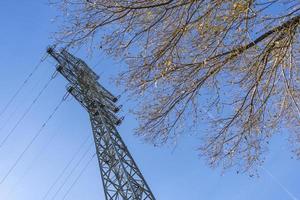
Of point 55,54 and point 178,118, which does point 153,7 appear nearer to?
point 178,118

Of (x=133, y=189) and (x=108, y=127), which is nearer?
(x=133, y=189)

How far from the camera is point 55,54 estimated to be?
18141 millimetres

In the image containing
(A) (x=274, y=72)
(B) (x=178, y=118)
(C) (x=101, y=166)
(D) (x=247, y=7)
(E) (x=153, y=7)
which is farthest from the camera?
(C) (x=101, y=166)

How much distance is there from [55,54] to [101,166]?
5.83 meters

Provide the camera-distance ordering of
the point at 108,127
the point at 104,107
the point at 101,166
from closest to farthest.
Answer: the point at 101,166, the point at 108,127, the point at 104,107

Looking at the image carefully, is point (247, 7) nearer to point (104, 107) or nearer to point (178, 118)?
point (178, 118)

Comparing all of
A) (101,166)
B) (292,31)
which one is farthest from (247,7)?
(101,166)

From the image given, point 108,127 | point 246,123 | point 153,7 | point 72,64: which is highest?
point 72,64

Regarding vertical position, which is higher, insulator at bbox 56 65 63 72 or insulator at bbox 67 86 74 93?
insulator at bbox 56 65 63 72

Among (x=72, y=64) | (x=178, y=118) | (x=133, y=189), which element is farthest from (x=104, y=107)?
(x=178, y=118)

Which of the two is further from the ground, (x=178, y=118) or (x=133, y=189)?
(x=133, y=189)

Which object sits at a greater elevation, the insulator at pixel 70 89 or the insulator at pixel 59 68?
the insulator at pixel 59 68

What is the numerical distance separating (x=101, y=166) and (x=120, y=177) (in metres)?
0.92

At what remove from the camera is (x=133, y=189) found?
12648 mm
